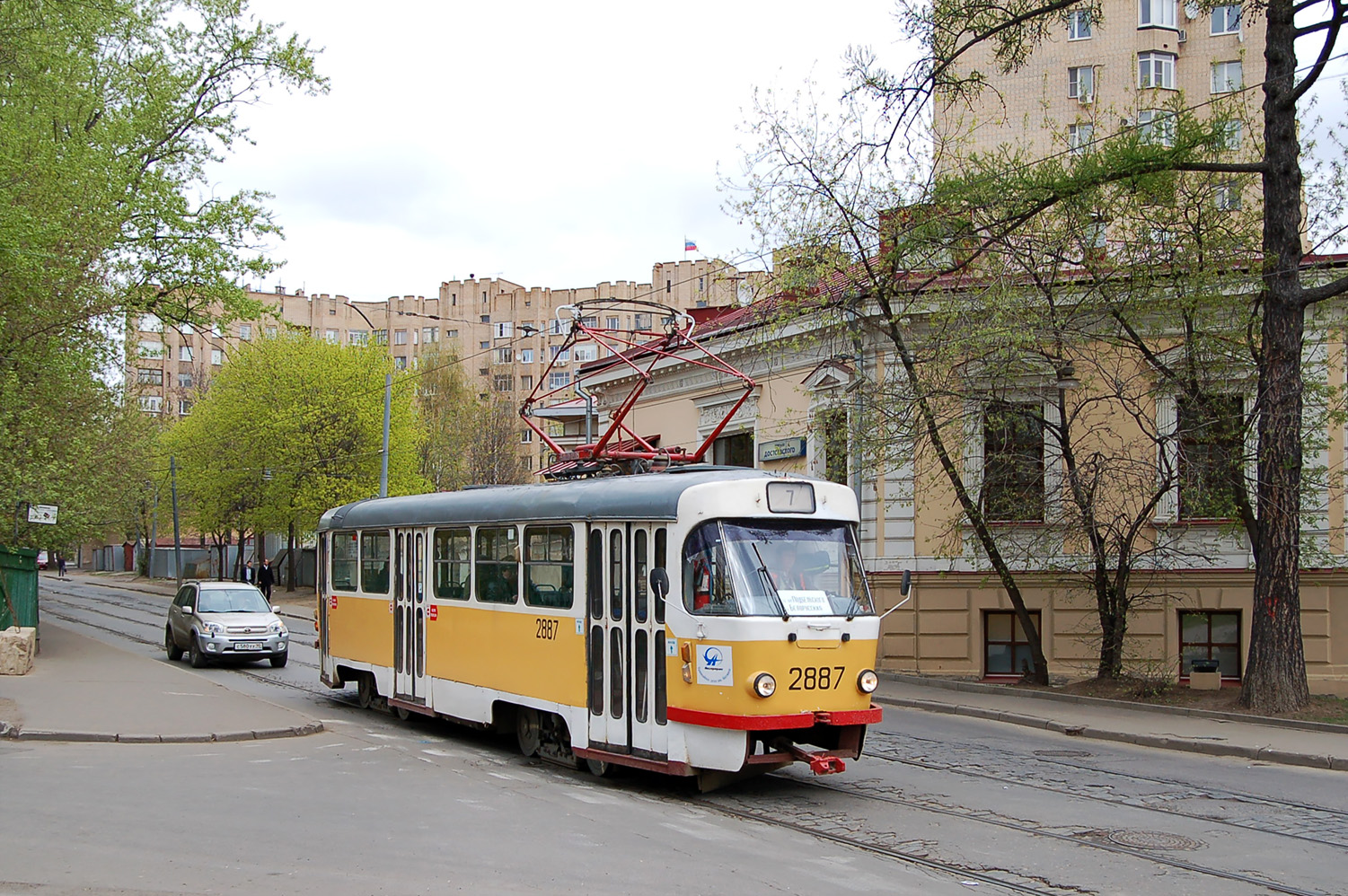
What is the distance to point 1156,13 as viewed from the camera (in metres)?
50.2

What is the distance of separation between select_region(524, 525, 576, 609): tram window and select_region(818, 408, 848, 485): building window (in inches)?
331

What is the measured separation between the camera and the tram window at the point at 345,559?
17.1 metres

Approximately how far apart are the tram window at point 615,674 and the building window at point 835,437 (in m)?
9.38

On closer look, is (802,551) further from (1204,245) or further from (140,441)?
(140,441)

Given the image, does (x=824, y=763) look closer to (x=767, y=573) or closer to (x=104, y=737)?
(x=767, y=573)

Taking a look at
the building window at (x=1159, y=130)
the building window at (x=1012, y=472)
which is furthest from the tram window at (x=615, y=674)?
the building window at (x=1159, y=130)

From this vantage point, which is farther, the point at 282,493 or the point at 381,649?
the point at 282,493

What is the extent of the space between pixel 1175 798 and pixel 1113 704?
287 inches

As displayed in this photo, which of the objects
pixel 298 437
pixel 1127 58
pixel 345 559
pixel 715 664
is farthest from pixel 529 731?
pixel 1127 58

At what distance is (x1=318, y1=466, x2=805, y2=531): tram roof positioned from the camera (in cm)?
1091

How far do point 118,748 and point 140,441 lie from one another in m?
22.2

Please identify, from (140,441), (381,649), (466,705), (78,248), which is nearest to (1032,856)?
(466,705)

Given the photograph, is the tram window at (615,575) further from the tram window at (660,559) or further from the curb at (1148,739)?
the curb at (1148,739)

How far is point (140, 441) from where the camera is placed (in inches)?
1299
